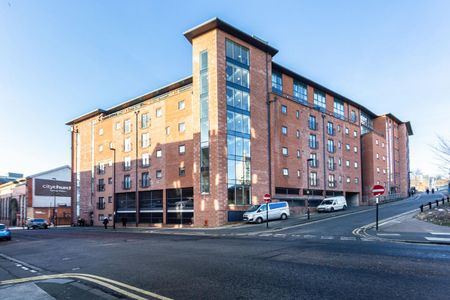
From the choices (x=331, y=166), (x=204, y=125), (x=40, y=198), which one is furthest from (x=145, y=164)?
(x=40, y=198)

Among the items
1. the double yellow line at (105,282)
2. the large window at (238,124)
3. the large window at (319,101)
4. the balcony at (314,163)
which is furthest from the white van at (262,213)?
the double yellow line at (105,282)

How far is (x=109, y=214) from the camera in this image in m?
50.1

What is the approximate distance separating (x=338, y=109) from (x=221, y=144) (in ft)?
101

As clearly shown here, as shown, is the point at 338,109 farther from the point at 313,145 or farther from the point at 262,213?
the point at 262,213

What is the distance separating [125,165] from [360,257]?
1668 inches

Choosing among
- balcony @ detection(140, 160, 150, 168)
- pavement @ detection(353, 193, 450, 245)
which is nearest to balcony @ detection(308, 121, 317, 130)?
balcony @ detection(140, 160, 150, 168)

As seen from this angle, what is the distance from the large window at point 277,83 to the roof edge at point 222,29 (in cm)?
474

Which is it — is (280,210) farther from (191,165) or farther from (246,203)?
(191,165)

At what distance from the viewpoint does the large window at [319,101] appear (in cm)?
5212

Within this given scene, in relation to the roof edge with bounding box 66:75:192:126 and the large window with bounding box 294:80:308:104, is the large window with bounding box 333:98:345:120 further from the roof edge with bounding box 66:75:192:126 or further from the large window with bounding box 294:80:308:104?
the roof edge with bounding box 66:75:192:126

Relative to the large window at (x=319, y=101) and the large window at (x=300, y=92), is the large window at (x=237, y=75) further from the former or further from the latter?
the large window at (x=319, y=101)

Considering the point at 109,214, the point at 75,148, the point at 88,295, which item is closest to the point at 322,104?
the point at 109,214

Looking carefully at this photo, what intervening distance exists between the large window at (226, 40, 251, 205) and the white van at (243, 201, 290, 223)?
293 centimetres

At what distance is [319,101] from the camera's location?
5288 cm
